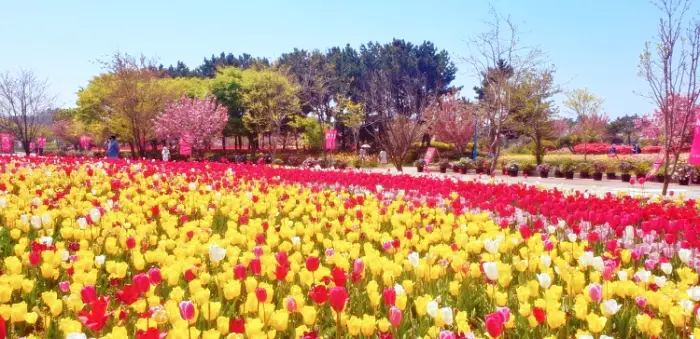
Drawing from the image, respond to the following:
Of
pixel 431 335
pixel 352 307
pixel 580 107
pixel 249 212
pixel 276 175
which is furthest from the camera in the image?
pixel 580 107

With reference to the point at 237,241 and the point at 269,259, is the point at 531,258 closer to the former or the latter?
the point at 269,259

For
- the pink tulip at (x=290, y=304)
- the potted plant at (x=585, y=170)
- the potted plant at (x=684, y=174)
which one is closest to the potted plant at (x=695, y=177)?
the potted plant at (x=684, y=174)

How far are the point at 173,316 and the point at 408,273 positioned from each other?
161cm

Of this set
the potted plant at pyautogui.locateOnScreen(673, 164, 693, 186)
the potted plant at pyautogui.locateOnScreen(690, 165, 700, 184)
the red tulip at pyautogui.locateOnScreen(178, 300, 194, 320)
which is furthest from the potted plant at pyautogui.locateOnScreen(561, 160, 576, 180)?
the red tulip at pyautogui.locateOnScreen(178, 300, 194, 320)

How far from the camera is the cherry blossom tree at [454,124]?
137ft

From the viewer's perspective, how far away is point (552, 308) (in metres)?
2.33

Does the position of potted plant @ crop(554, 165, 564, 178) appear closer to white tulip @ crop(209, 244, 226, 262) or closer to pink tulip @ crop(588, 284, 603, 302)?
pink tulip @ crop(588, 284, 603, 302)

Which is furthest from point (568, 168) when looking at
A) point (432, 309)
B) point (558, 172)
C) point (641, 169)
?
point (432, 309)

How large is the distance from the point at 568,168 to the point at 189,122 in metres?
24.8

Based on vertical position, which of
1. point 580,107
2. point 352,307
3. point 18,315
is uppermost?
point 580,107

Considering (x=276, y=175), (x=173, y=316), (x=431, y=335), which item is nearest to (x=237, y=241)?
(x=173, y=316)

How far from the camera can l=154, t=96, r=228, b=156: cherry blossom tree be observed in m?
38.7

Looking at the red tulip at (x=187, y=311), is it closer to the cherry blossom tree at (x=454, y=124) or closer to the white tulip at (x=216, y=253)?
the white tulip at (x=216, y=253)

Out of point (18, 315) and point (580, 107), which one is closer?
point (18, 315)
